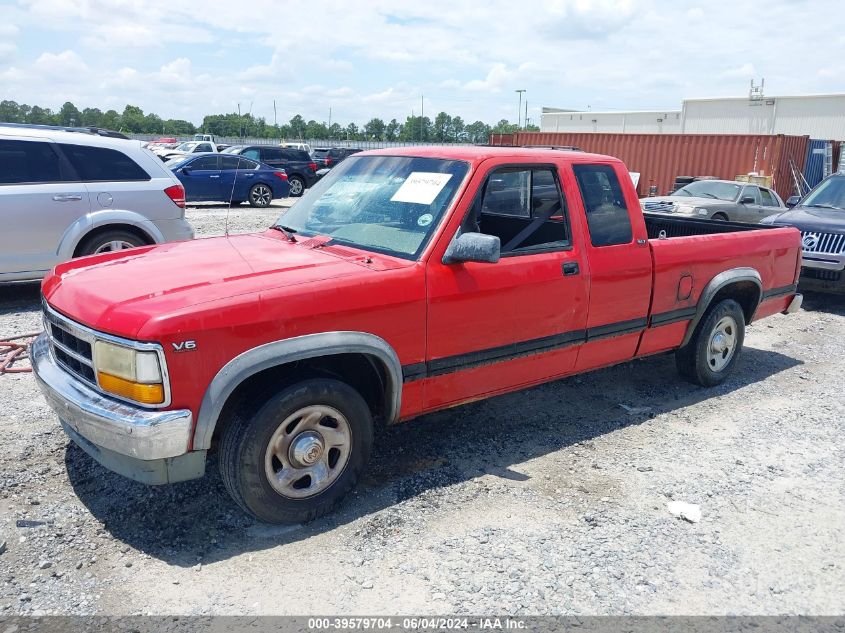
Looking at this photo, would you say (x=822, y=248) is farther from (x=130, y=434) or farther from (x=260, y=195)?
(x=260, y=195)

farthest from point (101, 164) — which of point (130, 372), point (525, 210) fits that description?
point (130, 372)

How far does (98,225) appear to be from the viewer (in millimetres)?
7492

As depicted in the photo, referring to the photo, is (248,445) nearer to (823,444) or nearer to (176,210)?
(823,444)

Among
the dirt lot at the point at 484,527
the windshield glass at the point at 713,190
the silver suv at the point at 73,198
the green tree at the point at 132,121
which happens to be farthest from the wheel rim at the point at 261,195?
the green tree at the point at 132,121

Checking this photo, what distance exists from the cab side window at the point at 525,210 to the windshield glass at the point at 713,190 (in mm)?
11785

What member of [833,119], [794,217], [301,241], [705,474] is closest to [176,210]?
[301,241]

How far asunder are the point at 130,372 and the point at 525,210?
2.85 m

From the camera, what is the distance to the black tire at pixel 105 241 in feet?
24.6

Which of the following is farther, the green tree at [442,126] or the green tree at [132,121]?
the green tree at [442,126]

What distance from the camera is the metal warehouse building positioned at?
31.0 meters

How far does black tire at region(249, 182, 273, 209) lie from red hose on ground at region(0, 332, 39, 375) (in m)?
13.2

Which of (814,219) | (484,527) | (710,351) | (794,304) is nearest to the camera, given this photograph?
(484,527)

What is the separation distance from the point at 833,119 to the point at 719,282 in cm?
3132

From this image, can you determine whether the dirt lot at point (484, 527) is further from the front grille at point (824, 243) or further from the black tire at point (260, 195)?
the black tire at point (260, 195)
